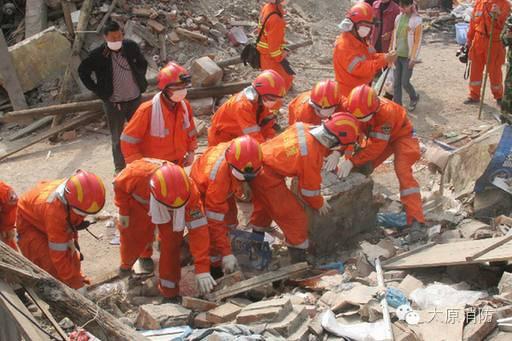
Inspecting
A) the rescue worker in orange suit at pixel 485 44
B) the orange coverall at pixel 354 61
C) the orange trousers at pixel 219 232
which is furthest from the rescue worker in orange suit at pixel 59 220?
the rescue worker in orange suit at pixel 485 44

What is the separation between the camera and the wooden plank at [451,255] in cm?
556

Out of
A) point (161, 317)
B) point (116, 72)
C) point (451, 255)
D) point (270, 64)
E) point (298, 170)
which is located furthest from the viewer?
point (270, 64)

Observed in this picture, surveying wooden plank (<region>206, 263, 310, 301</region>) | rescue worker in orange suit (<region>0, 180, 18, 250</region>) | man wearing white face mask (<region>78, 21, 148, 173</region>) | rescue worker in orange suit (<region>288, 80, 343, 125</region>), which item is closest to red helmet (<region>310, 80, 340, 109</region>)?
rescue worker in orange suit (<region>288, 80, 343, 125</region>)

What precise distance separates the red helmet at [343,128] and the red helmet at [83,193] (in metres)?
2.37

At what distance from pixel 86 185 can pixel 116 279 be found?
160cm

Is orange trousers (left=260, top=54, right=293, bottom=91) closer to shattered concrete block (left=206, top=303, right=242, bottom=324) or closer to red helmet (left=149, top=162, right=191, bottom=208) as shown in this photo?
red helmet (left=149, top=162, right=191, bottom=208)

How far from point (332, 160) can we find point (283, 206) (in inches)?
34.0

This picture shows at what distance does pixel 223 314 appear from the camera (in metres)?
5.48

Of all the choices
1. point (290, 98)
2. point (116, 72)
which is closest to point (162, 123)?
Answer: point (116, 72)

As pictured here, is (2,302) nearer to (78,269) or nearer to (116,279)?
(78,269)

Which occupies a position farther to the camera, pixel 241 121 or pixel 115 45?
pixel 115 45

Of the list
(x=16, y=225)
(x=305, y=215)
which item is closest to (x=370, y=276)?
(x=305, y=215)

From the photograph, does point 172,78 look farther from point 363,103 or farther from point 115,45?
point 363,103

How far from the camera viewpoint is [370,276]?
619 cm
